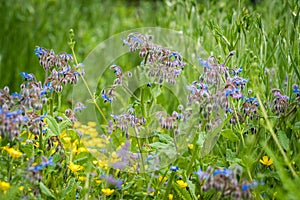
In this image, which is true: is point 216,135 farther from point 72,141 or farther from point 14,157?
point 14,157

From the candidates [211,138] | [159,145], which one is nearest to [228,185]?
[159,145]

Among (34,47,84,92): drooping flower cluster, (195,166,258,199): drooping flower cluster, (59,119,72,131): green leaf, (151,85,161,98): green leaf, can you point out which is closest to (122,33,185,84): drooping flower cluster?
(151,85,161,98): green leaf

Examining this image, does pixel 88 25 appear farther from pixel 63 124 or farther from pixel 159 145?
pixel 159 145

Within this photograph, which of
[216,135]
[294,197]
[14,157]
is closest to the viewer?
[294,197]

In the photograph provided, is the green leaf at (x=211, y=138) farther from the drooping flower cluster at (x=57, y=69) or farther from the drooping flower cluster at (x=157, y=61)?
the drooping flower cluster at (x=57, y=69)

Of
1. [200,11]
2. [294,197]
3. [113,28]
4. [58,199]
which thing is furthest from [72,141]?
[113,28]

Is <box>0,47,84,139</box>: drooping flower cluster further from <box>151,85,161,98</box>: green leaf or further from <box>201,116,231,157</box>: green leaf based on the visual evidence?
<box>201,116,231,157</box>: green leaf

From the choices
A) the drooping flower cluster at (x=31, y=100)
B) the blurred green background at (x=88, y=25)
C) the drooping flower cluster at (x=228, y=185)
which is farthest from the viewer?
the blurred green background at (x=88, y=25)

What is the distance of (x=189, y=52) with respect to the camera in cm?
312

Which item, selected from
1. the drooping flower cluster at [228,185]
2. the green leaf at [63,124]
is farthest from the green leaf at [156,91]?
the drooping flower cluster at [228,185]

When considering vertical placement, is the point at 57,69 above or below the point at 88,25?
below

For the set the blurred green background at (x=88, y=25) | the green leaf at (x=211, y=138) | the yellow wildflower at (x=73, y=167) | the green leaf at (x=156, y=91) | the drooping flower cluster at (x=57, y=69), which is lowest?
the yellow wildflower at (x=73, y=167)

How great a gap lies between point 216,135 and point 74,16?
3.62 metres

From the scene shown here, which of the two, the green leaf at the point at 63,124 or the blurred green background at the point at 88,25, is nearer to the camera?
the green leaf at the point at 63,124
